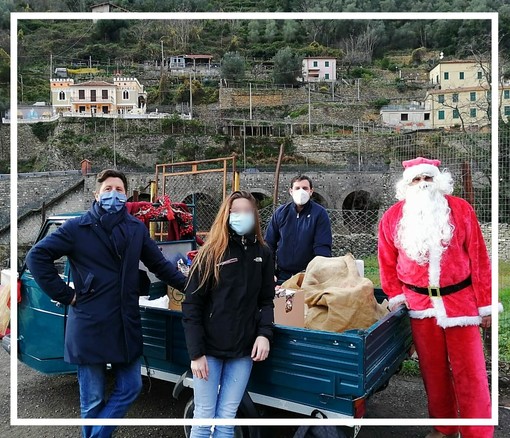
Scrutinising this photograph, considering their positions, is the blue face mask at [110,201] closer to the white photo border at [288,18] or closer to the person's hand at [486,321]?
the white photo border at [288,18]

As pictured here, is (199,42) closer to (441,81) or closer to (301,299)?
(441,81)

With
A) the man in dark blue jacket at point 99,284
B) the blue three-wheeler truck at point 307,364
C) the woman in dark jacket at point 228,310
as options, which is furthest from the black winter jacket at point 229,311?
the man in dark blue jacket at point 99,284

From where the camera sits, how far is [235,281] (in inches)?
87.1

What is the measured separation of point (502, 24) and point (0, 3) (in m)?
2.67

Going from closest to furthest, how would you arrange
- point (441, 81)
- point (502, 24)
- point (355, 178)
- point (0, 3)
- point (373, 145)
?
1. point (502, 24)
2. point (0, 3)
3. point (441, 81)
4. point (355, 178)
5. point (373, 145)

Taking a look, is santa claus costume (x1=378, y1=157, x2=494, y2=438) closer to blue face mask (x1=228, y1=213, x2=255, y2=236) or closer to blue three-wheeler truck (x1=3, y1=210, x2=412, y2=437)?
blue three-wheeler truck (x1=3, y1=210, x2=412, y2=437)

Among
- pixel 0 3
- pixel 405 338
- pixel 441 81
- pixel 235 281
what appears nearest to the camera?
pixel 235 281

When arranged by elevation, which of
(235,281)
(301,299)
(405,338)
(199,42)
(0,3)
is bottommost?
(405,338)

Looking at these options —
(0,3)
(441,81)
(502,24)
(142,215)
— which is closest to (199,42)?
(142,215)

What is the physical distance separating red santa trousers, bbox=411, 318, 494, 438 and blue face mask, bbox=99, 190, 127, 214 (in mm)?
1700

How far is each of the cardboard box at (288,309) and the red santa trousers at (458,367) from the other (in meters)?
0.66

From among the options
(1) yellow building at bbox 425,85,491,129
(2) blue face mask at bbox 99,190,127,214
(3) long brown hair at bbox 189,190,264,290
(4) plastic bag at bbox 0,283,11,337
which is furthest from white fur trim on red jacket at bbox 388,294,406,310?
(4) plastic bag at bbox 0,283,11,337

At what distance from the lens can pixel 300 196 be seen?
3.61m

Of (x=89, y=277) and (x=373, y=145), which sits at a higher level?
(x=373, y=145)
